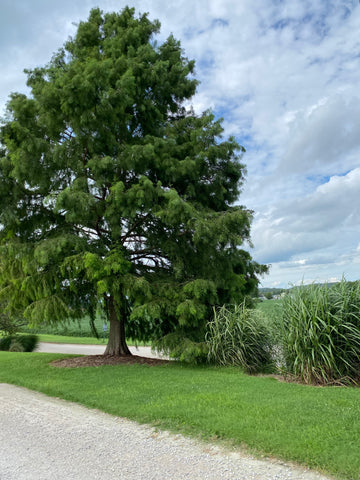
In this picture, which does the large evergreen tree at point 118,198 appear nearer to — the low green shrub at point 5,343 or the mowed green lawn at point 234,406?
the mowed green lawn at point 234,406

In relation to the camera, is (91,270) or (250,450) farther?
(91,270)

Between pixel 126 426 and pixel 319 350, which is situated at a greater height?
pixel 319 350

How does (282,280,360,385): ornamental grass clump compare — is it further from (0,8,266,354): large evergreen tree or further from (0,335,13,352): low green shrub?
(0,335,13,352): low green shrub

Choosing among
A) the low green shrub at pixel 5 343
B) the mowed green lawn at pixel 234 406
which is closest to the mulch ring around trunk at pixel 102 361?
the mowed green lawn at pixel 234 406

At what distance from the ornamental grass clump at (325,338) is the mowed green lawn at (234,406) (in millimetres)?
737

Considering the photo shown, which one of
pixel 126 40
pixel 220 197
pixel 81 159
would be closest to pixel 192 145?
pixel 220 197

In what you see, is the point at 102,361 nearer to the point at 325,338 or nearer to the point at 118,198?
the point at 118,198

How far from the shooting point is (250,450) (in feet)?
12.8

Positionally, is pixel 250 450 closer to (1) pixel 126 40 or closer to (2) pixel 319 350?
(2) pixel 319 350

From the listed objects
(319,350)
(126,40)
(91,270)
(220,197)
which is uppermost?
(126,40)

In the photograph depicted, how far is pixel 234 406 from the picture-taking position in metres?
5.39

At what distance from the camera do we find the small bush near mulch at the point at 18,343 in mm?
18609

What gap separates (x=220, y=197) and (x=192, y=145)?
5.47ft

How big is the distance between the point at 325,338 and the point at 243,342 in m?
2.04
